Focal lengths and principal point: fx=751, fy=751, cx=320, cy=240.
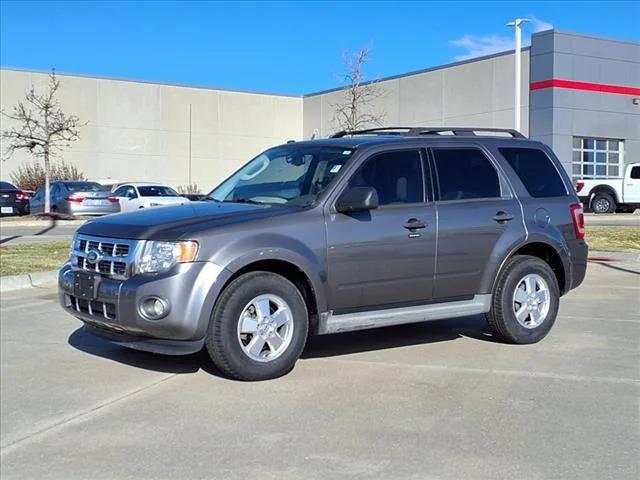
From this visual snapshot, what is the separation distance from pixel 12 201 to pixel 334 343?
78.3 ft

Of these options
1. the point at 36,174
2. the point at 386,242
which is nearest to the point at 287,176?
the point at 386,242

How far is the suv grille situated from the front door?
1512 millimetres

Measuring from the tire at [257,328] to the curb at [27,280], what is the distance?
5981 mm

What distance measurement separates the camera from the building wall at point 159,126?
41312mm

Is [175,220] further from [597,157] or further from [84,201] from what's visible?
[597,157]

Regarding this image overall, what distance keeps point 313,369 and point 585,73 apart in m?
33.0

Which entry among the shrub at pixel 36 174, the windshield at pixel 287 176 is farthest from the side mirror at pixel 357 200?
the shrub at pixel 36 174

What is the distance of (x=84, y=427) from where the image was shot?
15.4ft

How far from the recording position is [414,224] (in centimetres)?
622

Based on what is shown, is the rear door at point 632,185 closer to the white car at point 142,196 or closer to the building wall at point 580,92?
the building wall at point 580,92

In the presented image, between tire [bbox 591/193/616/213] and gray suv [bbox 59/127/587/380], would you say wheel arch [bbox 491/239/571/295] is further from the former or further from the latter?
tire [bbox 591/193/616/213]

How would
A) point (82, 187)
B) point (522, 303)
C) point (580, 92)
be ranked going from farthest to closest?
point (580, 92) → point (82, 187) → point (522, 303)

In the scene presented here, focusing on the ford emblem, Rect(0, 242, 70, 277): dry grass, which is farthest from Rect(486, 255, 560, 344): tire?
Rect(0, 242, 70, 277): dry grass

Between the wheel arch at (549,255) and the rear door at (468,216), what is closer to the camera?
the rear door at (468,216)
